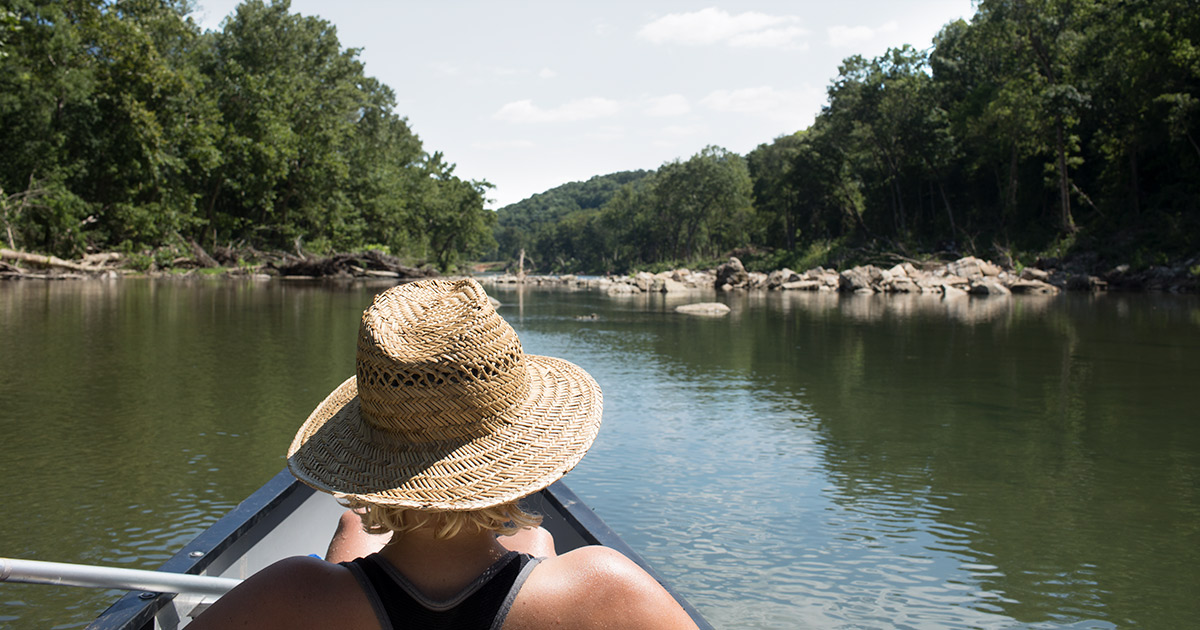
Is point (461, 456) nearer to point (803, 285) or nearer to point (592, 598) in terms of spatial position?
point (592, 598)

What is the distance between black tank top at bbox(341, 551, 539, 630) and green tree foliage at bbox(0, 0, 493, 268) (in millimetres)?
27136

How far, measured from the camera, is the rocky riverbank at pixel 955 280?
29.7 meters

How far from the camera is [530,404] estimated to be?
171 centimetres

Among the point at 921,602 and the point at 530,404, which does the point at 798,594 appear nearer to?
the point at 921,602

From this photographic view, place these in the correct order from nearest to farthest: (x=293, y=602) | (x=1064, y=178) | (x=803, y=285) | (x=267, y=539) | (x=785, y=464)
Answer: (x=293, y=602) < (x=267, y=539) < (x=785, y=464) < (x=1064, y=178) < (x=803, y=285)

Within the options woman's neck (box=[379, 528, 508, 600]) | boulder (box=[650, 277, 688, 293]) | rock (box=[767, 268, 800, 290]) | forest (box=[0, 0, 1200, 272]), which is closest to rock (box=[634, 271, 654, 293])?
boulder (box=[650, 277, 688, 293])

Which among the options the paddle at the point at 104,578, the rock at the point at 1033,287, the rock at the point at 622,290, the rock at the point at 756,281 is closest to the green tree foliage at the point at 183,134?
the rock at the point at 622,290

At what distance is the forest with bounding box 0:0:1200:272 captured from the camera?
92.3ft

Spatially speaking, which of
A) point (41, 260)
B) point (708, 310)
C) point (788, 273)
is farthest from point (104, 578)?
point (788, 273)

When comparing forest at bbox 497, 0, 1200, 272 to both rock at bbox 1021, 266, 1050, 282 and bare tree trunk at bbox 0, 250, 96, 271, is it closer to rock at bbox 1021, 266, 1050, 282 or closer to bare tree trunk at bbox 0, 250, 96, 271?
rock at bbox 1021, 266, 1050, 282

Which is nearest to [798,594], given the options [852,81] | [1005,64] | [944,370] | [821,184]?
[944,370]

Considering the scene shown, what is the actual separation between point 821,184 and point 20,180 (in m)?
44.2

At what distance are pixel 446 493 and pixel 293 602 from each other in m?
0.31

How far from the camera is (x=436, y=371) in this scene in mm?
1543
